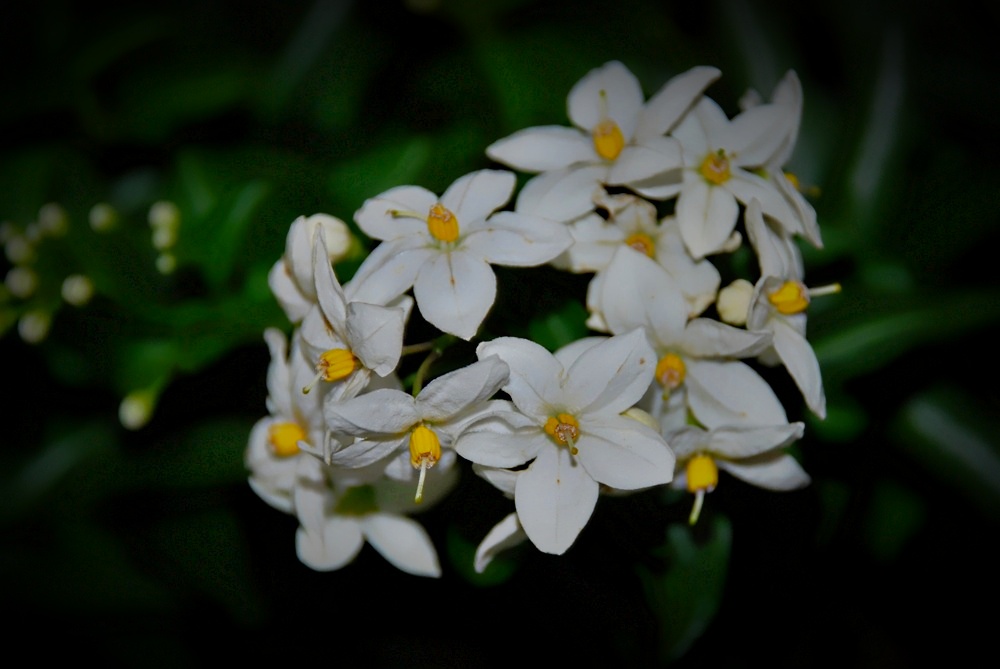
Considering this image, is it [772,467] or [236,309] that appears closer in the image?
[772,467]

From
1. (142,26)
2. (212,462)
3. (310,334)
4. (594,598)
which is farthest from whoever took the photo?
(142,26)

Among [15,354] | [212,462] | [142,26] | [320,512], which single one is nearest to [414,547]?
[320,512]

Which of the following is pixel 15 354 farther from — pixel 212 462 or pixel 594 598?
pixel 594 598

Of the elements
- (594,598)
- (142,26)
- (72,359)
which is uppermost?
(142,26)

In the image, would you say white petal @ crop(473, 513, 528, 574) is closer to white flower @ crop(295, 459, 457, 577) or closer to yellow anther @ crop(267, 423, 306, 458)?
white flower @ crop(295, 459, 457, 577)

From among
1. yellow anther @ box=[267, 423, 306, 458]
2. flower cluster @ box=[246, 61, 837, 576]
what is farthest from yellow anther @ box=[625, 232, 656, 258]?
yellow anther @ box=[267, 423, 306, 458]

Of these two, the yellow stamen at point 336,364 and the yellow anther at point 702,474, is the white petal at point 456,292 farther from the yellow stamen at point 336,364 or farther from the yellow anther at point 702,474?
the yellow anther at point 702,474

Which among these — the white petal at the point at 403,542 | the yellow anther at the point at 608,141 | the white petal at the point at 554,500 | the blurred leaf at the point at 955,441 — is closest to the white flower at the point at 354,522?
the white petal at the point at 403,542
